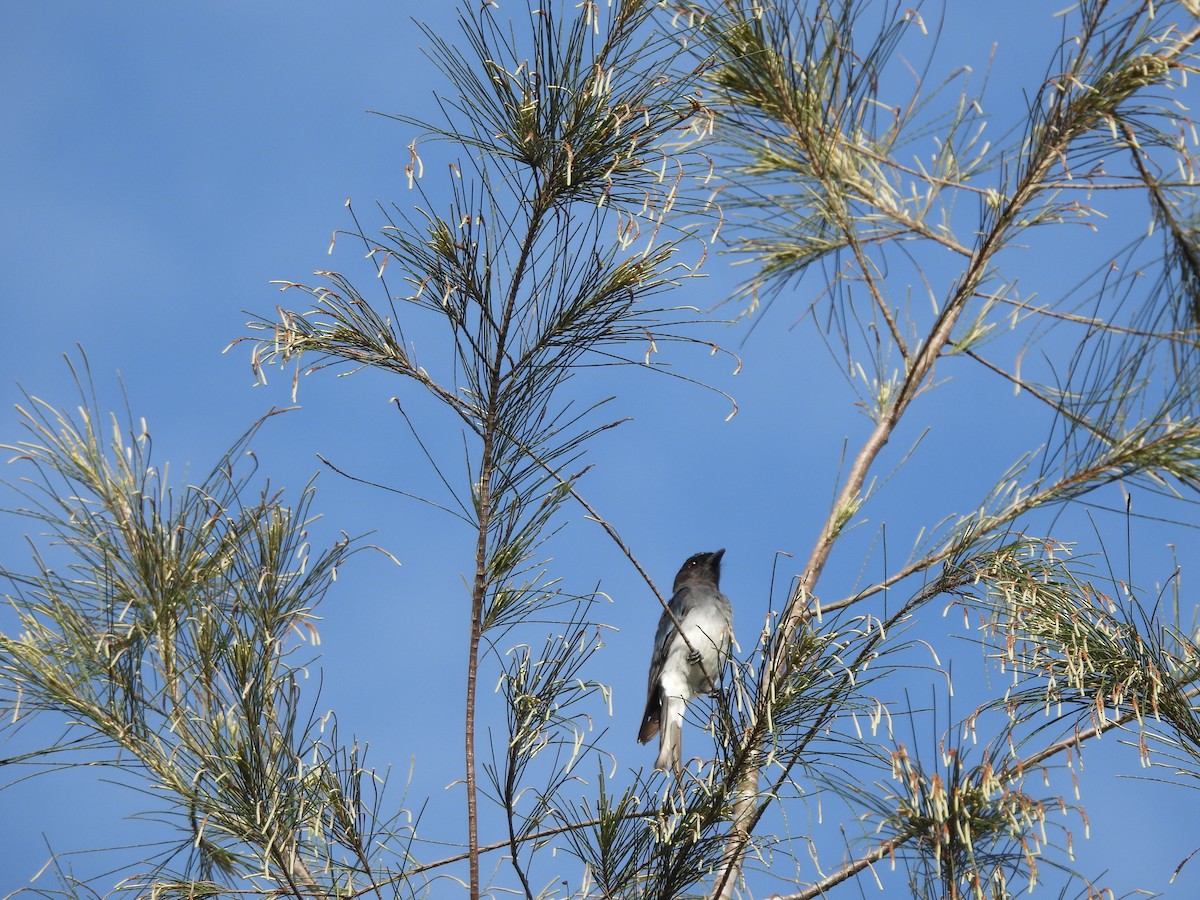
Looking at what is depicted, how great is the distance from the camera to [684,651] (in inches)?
195

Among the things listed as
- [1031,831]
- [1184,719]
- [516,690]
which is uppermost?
[516,690]

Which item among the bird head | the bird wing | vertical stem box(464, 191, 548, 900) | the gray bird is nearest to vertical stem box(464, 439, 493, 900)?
vertical stem box(464, 191, 548, 900)

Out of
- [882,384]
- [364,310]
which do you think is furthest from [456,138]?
[882,384]

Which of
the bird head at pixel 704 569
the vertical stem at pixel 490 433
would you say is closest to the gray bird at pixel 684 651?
the bird head at pixel 704 569

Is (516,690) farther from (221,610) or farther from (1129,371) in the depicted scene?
(1129,371)

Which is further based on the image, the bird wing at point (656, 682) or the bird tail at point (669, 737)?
the bird wing at point (656, 682)

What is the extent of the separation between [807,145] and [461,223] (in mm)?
1543

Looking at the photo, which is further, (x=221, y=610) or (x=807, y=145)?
(x=807, y=145)

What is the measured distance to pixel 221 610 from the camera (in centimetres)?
279

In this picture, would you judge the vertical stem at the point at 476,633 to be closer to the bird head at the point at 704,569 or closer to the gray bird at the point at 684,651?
the gray bird at the point at 684,651

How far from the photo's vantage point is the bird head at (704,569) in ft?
19.0

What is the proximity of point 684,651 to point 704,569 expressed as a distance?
91cm

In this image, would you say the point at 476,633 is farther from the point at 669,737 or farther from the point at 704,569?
the point at 704,569

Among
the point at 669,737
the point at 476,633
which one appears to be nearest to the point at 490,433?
the point at 476,633
